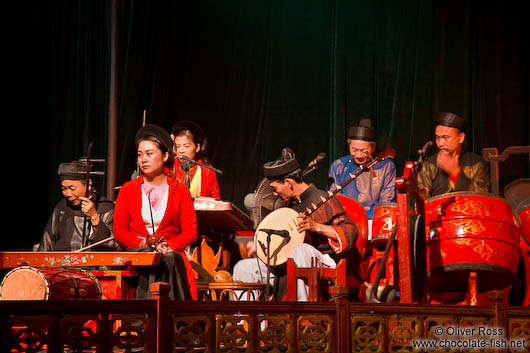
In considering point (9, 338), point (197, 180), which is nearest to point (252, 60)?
point (197, 180)

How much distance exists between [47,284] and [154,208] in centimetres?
104

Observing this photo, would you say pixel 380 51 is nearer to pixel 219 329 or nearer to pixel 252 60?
pixel 252 60

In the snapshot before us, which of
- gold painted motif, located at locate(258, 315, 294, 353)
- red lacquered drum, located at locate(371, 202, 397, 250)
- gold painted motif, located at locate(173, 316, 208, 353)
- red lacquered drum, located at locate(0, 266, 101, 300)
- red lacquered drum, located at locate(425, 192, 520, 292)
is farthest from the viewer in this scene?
red lacquered drum, located at locate(371, 202, 397, 250)

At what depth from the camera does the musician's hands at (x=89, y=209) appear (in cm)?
568

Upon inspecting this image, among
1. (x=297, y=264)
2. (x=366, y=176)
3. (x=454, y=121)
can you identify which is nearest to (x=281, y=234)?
(x=297, y=264)

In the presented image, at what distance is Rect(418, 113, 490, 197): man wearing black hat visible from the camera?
6211 millimetres

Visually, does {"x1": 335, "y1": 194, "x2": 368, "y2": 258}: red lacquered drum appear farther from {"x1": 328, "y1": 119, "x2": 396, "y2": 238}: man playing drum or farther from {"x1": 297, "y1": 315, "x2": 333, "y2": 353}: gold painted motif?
{"x1": 297, "y1": 315, "x2": 333, "y2": 353}: gold painted motif

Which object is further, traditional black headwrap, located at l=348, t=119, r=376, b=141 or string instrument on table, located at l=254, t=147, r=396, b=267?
traditional black headwrap, located at l=348, t=119, r=376, b=141

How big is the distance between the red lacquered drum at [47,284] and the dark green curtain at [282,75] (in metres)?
2.80

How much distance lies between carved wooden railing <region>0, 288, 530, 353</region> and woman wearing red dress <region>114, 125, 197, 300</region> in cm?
122

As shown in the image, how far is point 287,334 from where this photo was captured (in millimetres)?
3562

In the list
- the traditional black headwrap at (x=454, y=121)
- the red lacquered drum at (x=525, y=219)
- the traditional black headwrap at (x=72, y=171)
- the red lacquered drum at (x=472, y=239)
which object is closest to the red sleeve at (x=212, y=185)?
the traditional black headwrap at (x=72, y=171)

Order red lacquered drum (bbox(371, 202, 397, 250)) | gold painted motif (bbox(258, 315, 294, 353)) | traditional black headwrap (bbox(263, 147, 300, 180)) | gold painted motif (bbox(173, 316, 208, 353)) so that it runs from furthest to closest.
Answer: traditional black headwrap (bbox(263, 147, 300, 180)) < red lacquered drum (bbox(371, 202, 397, 250)) < gold painted motif (bbox(258, 315, 294, 353)) < gold painted motif (bbox(173, 316, 208, 353))

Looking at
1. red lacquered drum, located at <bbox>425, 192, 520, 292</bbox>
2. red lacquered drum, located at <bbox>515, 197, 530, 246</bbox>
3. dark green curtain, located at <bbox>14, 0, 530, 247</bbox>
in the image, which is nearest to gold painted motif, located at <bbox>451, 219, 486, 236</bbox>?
red lacquered drum, located at <bbox>425, 192, 520, 292</bbox>
